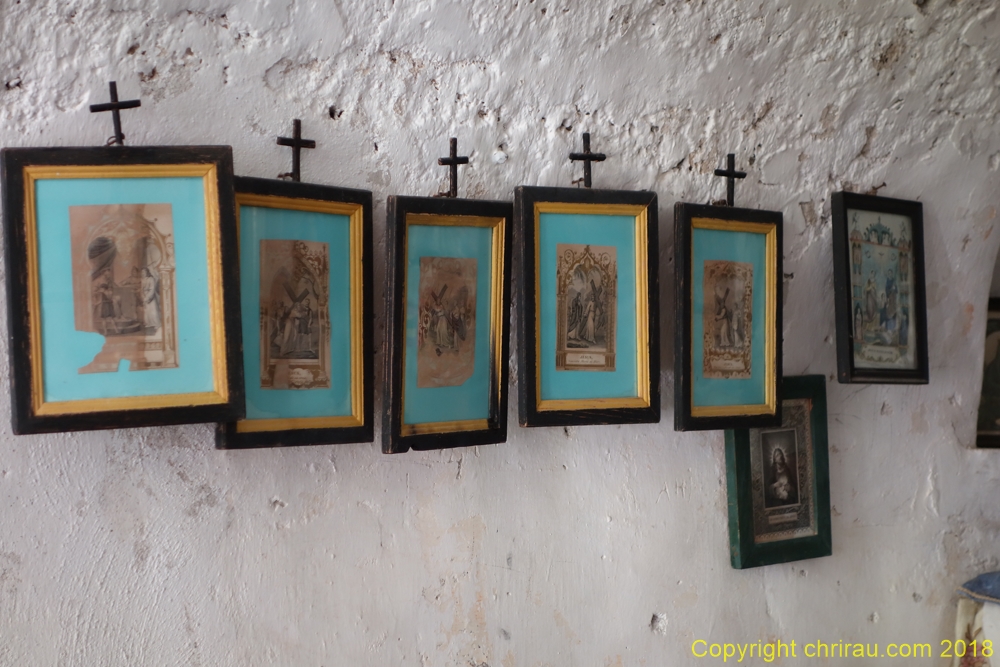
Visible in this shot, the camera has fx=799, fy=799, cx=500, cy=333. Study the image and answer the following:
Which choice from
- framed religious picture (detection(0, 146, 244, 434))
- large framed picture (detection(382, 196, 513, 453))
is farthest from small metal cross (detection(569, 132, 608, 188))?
framed religious picture (detection(0, 146, 244, 434))

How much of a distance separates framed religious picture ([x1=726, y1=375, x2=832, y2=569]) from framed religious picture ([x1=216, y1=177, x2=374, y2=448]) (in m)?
0.92

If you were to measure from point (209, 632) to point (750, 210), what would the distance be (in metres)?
1.39

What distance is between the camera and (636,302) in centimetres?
165

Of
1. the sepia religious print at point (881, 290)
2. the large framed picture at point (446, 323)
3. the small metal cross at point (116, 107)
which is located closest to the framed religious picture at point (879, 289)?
the sepia religious print at point (881, 290)

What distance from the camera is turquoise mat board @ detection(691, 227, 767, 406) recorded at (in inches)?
67.9

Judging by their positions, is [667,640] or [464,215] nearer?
[464,215]

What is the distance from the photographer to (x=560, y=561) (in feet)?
5.60

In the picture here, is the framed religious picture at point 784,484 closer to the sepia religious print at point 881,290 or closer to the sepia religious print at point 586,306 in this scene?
the sepia religious print at point 881,290

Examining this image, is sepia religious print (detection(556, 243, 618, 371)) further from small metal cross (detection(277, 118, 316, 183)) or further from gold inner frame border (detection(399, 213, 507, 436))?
small metal cross (detection(277, 118, 316, 183))

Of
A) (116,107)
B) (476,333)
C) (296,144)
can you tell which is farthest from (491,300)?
(116,107)

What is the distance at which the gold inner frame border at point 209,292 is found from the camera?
1.19 metres

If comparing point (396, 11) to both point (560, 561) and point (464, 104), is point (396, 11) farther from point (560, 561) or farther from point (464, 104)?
point (560, 561)

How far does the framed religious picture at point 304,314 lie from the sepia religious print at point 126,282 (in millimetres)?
127

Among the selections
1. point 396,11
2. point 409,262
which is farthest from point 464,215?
point 396,11
